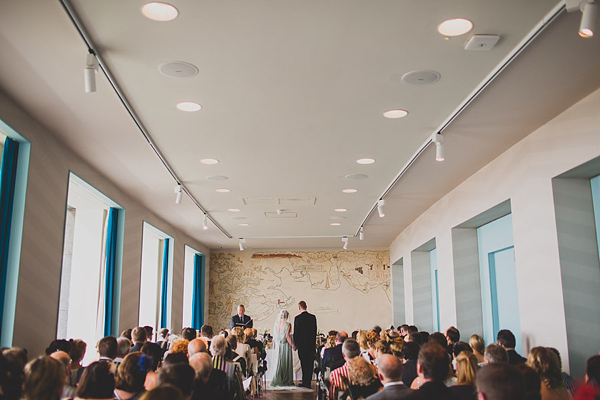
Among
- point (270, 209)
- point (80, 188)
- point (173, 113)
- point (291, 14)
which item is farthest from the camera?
point (270, 209)

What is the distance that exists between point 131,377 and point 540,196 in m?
4.23

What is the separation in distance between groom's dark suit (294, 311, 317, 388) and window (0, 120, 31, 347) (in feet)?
20.2

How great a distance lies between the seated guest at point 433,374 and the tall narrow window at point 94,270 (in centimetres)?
584

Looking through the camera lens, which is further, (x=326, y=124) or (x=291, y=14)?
(x=326, y=124)

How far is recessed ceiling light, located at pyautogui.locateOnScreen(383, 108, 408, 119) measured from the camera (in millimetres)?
5086

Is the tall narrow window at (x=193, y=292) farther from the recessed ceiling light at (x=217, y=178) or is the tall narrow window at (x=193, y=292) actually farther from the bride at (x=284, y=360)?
A: the recessed ceiling light at (x=217, y=178)

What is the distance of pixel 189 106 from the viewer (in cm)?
494

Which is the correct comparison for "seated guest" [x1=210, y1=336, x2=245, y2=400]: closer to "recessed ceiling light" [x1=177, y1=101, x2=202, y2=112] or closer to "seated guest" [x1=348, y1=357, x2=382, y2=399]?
"seated guest" [x1=348, y1=357, x2=382, y2=399]

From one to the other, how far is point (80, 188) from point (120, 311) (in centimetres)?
210

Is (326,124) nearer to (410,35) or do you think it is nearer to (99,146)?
(410,35)

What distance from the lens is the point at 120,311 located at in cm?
827

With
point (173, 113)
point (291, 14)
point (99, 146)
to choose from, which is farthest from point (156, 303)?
point (291, 14)

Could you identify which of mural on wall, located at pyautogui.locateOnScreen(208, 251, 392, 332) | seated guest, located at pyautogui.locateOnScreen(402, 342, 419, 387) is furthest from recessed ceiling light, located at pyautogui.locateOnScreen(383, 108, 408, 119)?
mural on wall, located at pyautogui.locateOnScreen(208, 251, 392, 332)

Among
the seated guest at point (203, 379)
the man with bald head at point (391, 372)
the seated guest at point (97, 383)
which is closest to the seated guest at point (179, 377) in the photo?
the seated guest at point (97, 383)
